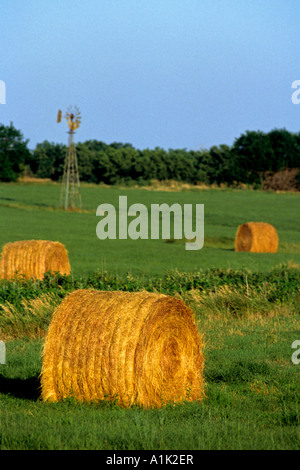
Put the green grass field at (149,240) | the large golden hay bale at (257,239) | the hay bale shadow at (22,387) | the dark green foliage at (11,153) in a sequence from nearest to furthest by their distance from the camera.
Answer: the hay bale shadow at (22,387), the green grass field at (149,240), the large golden hay bale at (257,239), the dark green foliage at (11,153)

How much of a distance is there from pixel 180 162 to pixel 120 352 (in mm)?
98193

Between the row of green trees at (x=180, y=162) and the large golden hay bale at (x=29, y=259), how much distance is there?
72.6 metres

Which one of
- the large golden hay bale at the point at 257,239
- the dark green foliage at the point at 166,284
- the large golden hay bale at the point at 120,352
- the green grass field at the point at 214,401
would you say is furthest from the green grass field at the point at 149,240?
the large golden hay bale at the point at 120,352

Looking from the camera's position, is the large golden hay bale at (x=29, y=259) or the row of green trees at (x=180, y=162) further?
the row of green trees at (x=180, y=162)

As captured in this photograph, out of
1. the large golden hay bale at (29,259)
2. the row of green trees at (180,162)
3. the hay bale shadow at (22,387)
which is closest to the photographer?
the hay bale shadow at (22,387)

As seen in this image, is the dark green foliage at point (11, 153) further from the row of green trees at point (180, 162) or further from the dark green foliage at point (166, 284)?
the dark green foliage at point (166, 284)

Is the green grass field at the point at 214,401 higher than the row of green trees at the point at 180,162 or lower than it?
lower

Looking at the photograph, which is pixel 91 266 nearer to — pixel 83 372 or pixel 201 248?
pixel 201 248

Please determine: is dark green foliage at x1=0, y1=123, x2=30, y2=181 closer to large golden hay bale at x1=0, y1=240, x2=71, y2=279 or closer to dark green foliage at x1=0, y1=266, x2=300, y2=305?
large golden hay bale at x1=0, y1=240, x2=71, y2=279

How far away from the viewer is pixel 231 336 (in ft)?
38.5

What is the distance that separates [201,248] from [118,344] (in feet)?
101

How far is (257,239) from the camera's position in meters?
35.5

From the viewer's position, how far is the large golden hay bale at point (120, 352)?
7.55 m
